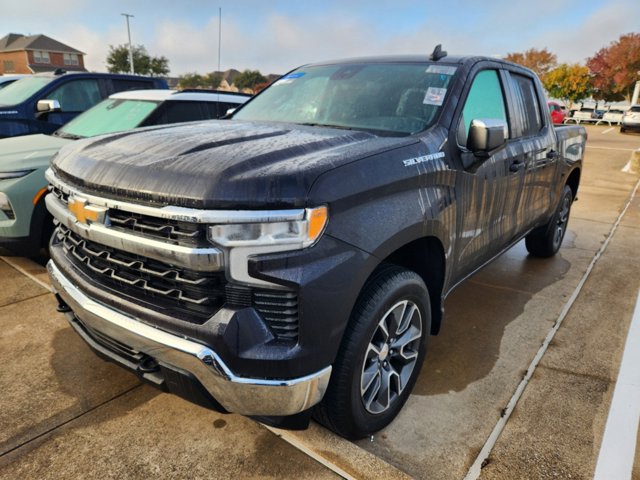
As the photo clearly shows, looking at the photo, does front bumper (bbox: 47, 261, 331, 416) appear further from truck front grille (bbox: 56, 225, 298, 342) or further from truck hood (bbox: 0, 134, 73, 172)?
truck hood (bbox: 0, 134, 73, 172)

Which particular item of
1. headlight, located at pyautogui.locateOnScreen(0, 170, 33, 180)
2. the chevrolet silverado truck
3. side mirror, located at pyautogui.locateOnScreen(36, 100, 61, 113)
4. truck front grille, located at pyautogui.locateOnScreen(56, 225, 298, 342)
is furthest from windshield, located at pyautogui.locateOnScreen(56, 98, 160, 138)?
truck front grille, located at pyautogui.locateOnScreen(56, 225, 298, 342)

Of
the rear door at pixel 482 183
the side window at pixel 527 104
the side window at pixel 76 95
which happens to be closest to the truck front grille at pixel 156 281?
the rear door at pixel 482 183

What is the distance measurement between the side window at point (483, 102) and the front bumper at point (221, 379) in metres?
1.67

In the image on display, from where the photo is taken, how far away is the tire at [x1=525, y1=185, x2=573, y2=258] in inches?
190

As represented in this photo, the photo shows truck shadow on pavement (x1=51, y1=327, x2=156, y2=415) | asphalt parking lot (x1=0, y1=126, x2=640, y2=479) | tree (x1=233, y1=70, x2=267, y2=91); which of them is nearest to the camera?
asphalt parking lot (x1=0, y1=126, x2=640, y2=479)

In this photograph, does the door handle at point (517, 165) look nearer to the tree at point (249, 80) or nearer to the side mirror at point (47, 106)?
the side mirror at point (47, 106)

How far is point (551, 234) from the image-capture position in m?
4.92

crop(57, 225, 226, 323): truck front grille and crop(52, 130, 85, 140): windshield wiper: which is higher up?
crop(52, 130, 85, 140): windshield wiper

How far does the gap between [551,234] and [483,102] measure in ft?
8.11

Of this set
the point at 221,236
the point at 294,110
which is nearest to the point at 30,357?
the point at 221,236

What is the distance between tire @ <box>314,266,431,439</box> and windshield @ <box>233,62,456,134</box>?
0.92 metres

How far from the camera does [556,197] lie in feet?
14.9

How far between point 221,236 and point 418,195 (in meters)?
1.02

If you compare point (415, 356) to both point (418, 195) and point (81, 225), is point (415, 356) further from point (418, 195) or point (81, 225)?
point (81, 225)
